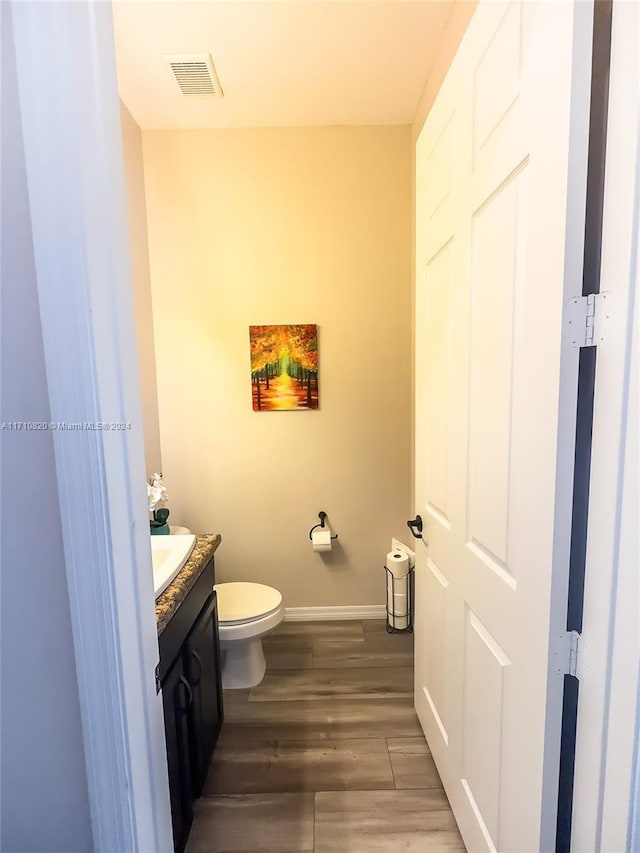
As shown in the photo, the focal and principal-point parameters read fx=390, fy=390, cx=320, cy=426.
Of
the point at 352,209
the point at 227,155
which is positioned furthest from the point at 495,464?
the point at 227,155

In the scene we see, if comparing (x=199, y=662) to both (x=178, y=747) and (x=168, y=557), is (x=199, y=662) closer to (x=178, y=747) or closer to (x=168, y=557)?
(x=178, y=747)

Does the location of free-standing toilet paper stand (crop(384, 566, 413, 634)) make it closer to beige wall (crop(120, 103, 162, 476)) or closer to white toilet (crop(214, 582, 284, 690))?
white toilet (crop(214, 582, 284, 690))

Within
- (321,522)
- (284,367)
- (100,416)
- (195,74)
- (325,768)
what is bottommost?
(325,768)

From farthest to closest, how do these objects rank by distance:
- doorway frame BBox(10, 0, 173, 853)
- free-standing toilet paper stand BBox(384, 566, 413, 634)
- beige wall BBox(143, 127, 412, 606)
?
free-standing toilet paper stand BBox(384, 566, 413, 634)
beige wall BBox(143, 127, 412, 606)
doorway frame BBox(10, 0, 173, 853)

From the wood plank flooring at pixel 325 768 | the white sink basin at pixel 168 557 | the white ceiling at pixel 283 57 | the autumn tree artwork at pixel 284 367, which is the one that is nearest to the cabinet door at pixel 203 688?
the wood plank flooring at pixel 325 768

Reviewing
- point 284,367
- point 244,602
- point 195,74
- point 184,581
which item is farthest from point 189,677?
point 195,74

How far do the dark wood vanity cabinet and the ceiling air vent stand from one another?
85.1 inches

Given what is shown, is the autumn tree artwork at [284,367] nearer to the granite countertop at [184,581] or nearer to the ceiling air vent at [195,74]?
the granite countertop at [184,581]

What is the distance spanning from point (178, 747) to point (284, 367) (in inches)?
69.4

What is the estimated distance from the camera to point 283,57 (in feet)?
5.65

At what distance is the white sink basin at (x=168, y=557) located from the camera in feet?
3.88

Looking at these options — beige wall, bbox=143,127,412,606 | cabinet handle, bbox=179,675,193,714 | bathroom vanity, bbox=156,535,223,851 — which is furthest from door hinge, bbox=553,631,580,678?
beige wall, bbox=143,127,412,606

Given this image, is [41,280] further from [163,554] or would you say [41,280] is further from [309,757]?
[309,757]

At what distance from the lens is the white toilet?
1.77 m
